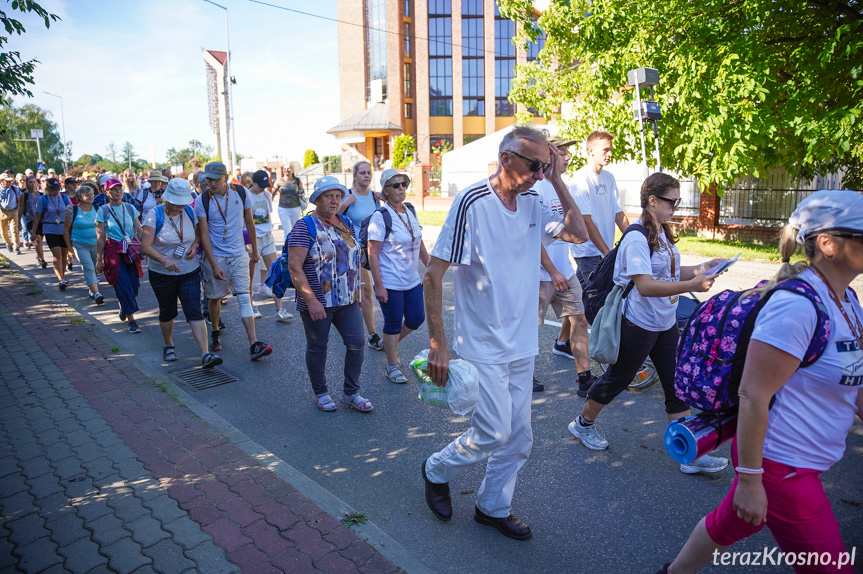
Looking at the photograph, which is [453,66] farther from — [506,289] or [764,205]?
[506,289]

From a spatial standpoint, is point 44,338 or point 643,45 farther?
point 643,45

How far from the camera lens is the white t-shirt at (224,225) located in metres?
6.81

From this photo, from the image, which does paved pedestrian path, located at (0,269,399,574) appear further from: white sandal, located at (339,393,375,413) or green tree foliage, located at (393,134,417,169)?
green tree foliage, located at (393,134,417,169)

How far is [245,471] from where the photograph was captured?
12.8 ft

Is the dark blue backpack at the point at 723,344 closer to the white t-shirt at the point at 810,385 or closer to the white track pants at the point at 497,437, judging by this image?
the white t-shirt at the point at 810,385

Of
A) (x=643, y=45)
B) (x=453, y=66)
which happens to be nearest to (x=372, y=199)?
(x=643, y=45)

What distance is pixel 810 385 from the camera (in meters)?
2.04

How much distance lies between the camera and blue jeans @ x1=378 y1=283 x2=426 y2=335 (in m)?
5.68

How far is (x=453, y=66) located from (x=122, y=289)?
46008mm

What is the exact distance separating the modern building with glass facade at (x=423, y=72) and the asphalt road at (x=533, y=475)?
4451cm

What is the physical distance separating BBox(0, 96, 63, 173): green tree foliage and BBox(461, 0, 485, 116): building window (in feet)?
135

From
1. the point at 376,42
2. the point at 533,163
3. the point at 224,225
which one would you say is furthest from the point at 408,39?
the point at 533,163

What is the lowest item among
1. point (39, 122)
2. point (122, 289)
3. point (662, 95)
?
point (122, 289)

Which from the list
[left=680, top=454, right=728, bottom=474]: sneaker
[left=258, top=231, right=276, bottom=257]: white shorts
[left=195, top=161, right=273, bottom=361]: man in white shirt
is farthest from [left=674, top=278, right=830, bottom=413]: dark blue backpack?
[left=258, top=231, right=276, bottom=257]: white shorts
